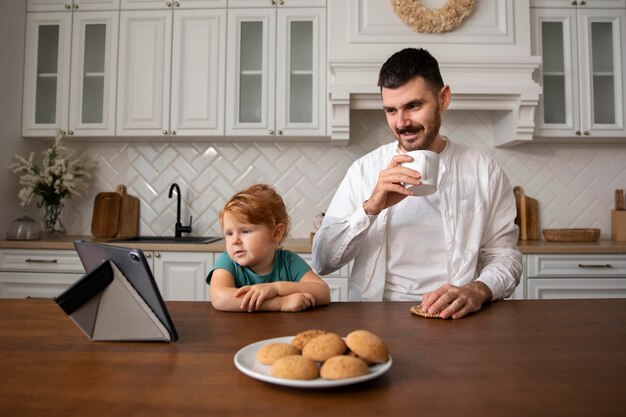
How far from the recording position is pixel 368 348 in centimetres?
65

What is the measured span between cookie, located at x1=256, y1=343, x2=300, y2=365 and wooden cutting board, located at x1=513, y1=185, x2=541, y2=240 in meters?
2.79

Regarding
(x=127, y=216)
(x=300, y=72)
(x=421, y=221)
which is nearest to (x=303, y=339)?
(x=421, y=221)

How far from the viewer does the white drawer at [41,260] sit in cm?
274

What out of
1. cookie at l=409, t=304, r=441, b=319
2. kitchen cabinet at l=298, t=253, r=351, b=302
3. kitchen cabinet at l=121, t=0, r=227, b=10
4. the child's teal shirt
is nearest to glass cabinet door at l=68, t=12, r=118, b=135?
kitchen cabinet at l=121, t=0, r=227, b=10

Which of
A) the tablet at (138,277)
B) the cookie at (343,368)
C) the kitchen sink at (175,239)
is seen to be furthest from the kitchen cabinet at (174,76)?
the cookie at (343,368)

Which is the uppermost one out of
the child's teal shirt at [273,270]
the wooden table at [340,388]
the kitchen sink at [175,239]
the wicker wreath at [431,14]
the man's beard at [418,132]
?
the wicker wreath at [431,14]

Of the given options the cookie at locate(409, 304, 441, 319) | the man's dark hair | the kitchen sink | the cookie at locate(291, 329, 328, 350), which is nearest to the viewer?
the cookie at locate(291, 329, 328, 350)

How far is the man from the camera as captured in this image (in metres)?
1.56

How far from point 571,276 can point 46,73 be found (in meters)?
3.50

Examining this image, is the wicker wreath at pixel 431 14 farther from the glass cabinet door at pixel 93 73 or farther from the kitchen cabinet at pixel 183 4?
the glass cabinet door at pixel 93 73

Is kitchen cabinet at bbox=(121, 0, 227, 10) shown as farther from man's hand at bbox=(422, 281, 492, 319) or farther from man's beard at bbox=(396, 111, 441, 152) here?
man's hand at bbox=(422, 281, 492, 319)

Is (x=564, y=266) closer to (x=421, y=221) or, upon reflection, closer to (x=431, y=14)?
(x=421, y=221)

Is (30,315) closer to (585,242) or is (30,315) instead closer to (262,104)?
(262,104)

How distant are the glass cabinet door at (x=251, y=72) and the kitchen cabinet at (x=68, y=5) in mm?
801
